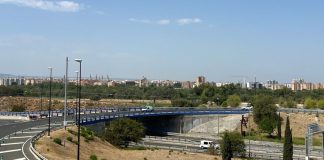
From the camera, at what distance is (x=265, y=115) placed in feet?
319

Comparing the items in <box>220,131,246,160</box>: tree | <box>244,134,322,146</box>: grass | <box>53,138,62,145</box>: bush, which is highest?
<box>53,138,62,145</box>: bush

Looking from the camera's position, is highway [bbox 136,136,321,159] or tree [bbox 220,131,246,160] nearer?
tree [bbox 220,131,246,160]

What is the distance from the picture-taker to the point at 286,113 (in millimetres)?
104125

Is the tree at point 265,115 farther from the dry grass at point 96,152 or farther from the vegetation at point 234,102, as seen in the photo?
the vegetation at point 234,102

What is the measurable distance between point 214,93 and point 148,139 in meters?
95.7

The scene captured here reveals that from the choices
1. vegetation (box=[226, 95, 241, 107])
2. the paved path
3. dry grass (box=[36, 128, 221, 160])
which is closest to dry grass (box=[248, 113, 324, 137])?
vegetation (box=[226, 95, 241, 107])

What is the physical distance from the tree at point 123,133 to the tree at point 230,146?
13.9 meters

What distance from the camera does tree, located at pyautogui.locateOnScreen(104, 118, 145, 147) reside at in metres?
68.5

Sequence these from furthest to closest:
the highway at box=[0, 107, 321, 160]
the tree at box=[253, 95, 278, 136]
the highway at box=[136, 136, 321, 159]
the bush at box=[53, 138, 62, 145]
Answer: the tree at box=[253, 95, 278, 136] < the highway at box=[136, 136, 321, 159] < the bush at box=[53, 138, 62, 145] < the highway at box=[0, 107, 321, 160]

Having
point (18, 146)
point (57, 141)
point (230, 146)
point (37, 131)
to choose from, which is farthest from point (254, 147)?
point (18, 146)

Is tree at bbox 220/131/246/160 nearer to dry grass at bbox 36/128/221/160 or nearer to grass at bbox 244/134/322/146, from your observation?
dry grass at bbox 36/128/221/160

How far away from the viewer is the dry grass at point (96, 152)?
4538 centimetres

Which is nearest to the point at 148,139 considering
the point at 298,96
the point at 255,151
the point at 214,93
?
the point at 255,151

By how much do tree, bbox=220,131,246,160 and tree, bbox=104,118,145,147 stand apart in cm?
1393
